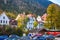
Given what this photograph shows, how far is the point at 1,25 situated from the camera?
12.5 ft

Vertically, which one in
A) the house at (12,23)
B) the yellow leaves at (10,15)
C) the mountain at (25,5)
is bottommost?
the house at (12,23)

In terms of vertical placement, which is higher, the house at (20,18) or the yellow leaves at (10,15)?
the yellow leaves at (10,15)

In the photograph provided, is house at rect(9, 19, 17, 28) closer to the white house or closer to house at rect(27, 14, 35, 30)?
the white house

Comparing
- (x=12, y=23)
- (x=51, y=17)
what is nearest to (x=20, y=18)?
(x=12, y=23)

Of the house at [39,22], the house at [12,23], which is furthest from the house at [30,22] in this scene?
the house at [12,23]

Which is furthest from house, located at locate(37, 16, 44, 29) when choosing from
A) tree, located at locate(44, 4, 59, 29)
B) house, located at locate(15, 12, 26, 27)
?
house, located at locate(15, 12, 26, 27)

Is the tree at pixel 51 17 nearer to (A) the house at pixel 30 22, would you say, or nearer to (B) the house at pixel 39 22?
(B) the house at pixel 39 22

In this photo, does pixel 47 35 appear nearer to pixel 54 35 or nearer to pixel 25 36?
pixel 54 35

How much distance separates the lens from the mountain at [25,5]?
3.89m

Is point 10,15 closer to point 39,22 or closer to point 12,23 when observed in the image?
point 12,23

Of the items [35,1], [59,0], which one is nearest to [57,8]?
[59,0]

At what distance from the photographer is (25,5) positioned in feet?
13.0

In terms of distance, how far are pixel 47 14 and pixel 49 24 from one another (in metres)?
0.20

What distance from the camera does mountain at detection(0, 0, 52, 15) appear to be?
3.89 m
